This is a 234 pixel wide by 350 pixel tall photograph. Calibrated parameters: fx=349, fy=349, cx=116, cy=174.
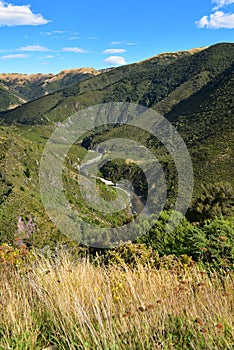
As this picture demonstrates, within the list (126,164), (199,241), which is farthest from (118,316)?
(126,164)

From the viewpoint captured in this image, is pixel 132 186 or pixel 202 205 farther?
pixel 132 186

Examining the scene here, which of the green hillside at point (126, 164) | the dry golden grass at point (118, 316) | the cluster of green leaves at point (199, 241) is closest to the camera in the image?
the dry golden grass at point (118, 316)

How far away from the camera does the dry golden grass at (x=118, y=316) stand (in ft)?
9.62

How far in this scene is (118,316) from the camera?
3.35 metres

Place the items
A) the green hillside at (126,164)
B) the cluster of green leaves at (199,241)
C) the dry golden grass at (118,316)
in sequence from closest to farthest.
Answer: the dry golden grass at (118,316)
the cluster of green leaves at (199,241)
the green hillside at (126,164)

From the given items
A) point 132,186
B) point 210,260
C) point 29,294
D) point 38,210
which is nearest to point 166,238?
point 210,260

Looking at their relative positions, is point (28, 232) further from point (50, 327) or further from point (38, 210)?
point (50, 327)

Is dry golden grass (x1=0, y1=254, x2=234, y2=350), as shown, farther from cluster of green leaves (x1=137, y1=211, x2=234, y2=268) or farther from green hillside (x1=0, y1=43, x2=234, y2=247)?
green hillside (x1=0, y1=43, x2=234, y2=247)

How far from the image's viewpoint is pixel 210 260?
6.33 metres

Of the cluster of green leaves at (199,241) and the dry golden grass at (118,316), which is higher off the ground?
the dry golden grass at (118,316)

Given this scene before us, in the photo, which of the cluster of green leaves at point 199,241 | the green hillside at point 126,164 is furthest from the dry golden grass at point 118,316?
the green hillside at point 126,164

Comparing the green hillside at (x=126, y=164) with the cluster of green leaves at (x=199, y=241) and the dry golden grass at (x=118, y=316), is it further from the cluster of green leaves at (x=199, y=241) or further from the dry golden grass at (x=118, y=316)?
the dry golden grass at (x=118, y=316)

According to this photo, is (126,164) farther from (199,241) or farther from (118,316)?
(118,316)

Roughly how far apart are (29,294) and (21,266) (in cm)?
100
